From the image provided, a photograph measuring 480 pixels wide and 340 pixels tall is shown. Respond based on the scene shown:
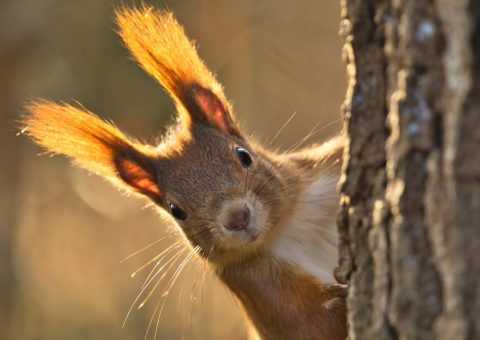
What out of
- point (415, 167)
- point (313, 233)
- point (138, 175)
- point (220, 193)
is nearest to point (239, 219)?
point (220, 193)

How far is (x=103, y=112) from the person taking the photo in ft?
18.9

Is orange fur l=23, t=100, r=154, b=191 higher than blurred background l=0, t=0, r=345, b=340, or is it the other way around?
blurred background l=0, t=0, r=345, b=340

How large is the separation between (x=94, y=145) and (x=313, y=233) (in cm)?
68

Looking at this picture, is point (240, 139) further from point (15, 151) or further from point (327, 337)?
point (15, 151)

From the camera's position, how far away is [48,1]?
18.6ft

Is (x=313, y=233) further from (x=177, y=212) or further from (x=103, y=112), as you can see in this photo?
(x=103, y=112)

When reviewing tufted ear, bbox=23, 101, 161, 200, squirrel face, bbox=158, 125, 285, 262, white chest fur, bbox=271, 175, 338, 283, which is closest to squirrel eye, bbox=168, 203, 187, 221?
squirrel face, bbox=158, 125, 285, 262

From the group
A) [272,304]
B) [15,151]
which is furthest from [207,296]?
[272,304]

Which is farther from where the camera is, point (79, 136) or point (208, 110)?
point (208, 110)

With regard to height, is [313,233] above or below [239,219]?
below

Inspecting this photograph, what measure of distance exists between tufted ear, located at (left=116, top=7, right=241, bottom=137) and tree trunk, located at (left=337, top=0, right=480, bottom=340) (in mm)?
973

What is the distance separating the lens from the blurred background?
5.37m

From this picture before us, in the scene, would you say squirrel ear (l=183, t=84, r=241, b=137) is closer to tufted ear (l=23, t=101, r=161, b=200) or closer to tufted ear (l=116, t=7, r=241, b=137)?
tufted ear (l=116, t=7, r=241, b=137)

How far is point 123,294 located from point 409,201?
4.31 m
